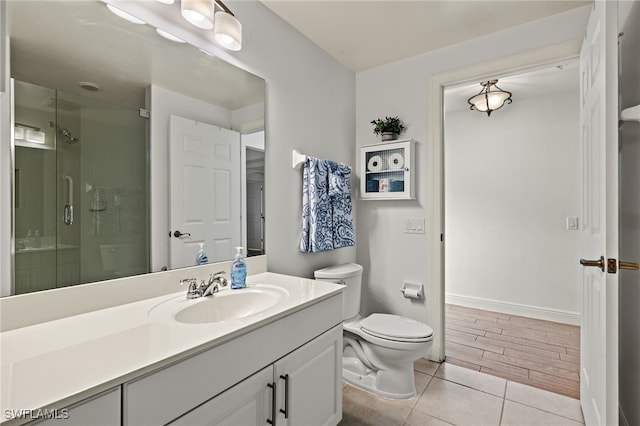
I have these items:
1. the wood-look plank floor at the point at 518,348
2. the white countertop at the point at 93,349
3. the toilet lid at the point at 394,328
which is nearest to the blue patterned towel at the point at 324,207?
the toilet lid at the point at 394,328

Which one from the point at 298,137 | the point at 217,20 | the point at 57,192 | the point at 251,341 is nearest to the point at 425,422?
the point at 251,341

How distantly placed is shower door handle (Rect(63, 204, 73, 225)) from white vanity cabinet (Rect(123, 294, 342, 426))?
667 mm

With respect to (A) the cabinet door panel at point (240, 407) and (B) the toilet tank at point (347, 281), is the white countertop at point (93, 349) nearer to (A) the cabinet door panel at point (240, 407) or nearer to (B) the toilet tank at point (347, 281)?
(A) the cabinet door panel at point (240, 407)

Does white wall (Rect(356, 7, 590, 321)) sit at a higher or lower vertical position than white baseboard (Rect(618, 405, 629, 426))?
higher

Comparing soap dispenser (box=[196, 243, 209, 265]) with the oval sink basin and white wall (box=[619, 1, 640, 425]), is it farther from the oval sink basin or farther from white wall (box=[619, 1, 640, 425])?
white wall (box=[619, 1, 640, 425])

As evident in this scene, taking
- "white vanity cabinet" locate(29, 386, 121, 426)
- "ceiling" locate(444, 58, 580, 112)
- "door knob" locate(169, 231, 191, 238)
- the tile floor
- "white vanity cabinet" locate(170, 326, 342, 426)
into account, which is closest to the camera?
"white vanity cabinet" locate(29, 386, 121, 426)

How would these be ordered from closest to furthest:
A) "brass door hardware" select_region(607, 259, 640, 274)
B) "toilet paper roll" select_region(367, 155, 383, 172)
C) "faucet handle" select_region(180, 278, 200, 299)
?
"brass door hardware" select_region(607, 259, 640, 274), "faucet handle" select_region(180, 278, 200, 299), "toilet paper roll" select_region(367, 155, 383, 172)

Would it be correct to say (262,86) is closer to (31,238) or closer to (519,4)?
(31,238)

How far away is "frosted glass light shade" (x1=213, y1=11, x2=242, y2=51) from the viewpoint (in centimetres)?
146

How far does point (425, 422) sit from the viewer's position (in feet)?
5.56

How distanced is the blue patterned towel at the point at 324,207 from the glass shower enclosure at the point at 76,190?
100 centimetres

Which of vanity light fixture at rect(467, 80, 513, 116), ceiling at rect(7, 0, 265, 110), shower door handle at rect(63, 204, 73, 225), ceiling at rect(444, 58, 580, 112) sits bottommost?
shower door handle at rect(63, 204, 73, 225)

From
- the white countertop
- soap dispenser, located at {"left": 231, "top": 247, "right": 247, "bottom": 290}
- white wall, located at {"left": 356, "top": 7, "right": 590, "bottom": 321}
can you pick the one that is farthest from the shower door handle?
white wall, located at {"left": 356, "top": 7, "right": 590, "bottom": 321}

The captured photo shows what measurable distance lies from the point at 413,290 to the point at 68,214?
2.14 metres
